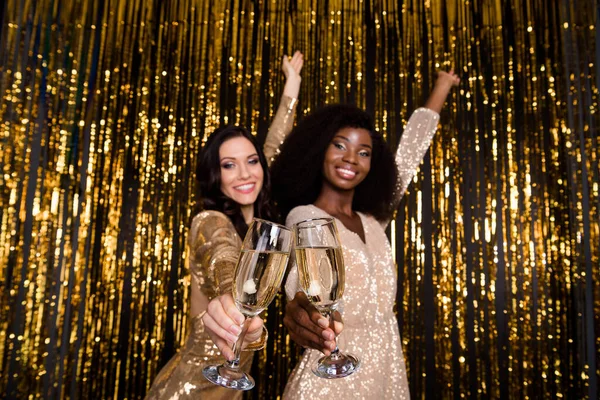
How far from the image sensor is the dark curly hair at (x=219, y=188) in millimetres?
1167

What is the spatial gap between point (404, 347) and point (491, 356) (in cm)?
29

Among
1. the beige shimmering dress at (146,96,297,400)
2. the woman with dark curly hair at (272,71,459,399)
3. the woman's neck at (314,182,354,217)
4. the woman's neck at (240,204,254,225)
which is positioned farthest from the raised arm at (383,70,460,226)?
the beige shimmering dress at (146,96,297,400)

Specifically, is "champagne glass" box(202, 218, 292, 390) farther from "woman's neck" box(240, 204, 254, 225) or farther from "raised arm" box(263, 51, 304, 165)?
"raised arm" box(263, 51, 304, 165)

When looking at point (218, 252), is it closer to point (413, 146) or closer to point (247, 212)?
point (247, 212)

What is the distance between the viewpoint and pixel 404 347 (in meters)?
1.66

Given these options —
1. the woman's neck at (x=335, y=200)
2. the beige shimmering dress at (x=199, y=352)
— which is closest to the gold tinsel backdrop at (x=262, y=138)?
the woman's neck at (x=335, y=200)

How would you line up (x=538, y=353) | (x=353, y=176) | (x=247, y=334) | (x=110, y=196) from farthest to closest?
(x=110, y=196) → (x=538, y=353) → (x=353, y=176) → (x=247, y=334)

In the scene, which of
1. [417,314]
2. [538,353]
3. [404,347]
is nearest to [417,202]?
[417,314]

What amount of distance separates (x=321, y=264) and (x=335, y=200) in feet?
2.16

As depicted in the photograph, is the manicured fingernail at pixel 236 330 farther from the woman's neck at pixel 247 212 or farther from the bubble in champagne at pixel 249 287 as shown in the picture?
the woman's neck at pixel 247 212

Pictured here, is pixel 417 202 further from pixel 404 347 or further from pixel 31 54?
pixel 31 54

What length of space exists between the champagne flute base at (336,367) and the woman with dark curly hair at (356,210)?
0.28 ft

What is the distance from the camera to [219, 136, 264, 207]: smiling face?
1168 millimetres

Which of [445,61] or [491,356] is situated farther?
→ [445,61]
